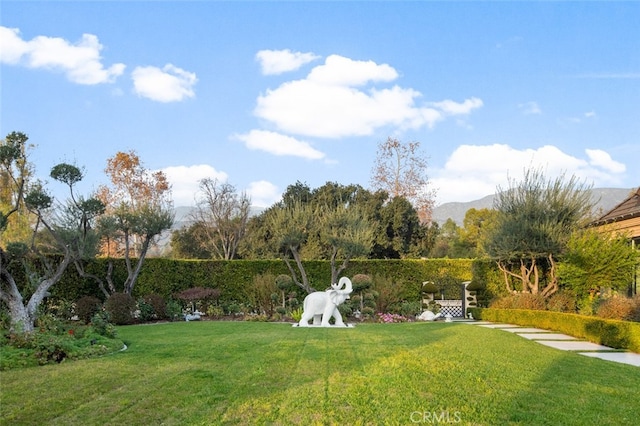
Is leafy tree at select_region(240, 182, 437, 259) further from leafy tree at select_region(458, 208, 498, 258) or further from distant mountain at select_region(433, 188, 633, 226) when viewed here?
leafy tree at select_region(458, 208, 498, 258)

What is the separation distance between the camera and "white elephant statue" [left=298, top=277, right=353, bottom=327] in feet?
45.1

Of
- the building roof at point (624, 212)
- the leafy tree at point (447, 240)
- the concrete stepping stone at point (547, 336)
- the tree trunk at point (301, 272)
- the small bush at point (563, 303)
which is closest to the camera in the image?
the concrete stepping stone at point (547, 336)

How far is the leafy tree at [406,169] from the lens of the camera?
35.7 metres

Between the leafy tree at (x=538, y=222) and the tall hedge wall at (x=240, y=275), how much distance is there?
228 cm

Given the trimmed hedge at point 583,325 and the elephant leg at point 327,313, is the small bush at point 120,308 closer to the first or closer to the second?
the elephant leg at point 327,313

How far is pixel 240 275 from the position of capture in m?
19.8

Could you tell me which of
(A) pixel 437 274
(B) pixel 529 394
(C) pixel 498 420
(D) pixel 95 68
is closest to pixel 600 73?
(A) pixel 437 274

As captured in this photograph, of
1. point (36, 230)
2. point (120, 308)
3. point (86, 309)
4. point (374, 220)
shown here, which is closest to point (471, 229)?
point (374, 220)

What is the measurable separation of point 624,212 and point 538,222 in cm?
284

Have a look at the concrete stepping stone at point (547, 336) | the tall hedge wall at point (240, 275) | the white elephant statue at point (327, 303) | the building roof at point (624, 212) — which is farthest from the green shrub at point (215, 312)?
the building roof at point (624, 212)

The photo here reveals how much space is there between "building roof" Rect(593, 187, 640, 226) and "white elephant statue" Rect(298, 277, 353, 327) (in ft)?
31.4

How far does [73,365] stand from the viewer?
6.73 m

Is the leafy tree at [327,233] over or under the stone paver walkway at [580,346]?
over

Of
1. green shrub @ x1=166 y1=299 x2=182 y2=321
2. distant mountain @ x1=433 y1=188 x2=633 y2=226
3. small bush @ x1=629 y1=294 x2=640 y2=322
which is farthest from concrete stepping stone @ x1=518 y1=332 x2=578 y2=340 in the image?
green shrub @ x1=166 y1=299 x2=182 y2=321
